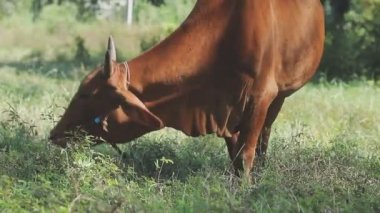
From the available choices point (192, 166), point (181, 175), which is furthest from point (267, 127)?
point (181, 175)

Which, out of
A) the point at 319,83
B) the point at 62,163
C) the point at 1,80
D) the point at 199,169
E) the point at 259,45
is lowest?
the point at 319,83

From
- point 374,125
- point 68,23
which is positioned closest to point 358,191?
point 374,125

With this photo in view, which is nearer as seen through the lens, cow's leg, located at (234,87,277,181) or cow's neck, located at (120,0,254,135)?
cow's neck, located at (120,0,254,135)

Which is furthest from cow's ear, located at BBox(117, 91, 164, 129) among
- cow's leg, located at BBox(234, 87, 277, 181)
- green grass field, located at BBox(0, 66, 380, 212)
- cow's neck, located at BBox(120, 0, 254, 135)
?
cow's leg, located at BBox(234, 87, 277, 181)

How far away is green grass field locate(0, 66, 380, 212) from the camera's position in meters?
5.14

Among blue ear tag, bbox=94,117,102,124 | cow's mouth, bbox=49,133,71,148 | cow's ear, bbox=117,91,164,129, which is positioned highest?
cow's ear, bbox=117,91,164,129

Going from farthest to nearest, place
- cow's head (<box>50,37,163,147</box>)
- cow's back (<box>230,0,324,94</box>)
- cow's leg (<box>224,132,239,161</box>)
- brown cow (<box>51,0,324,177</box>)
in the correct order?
cow's leg (<box>224,132,239,161</box>)
cow's back (<box>230,0,324,94</box>)
brown cow (<box>51,0,324,177</box>)
cow's head (<box>50,37,163,147</box>)

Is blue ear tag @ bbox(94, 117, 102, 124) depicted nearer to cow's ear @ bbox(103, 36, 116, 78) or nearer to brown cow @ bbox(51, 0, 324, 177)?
brown cow @ bbox(51, 0, 324, 177)

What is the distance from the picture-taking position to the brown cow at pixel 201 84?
5.96 meters

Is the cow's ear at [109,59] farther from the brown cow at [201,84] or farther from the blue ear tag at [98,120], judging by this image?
the blue ear tag at [98,120]

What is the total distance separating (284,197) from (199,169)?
4.73 ft

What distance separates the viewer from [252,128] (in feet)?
20.4

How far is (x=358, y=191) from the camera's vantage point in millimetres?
5594

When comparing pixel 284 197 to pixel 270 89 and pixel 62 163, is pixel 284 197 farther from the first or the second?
pixel 62 163
